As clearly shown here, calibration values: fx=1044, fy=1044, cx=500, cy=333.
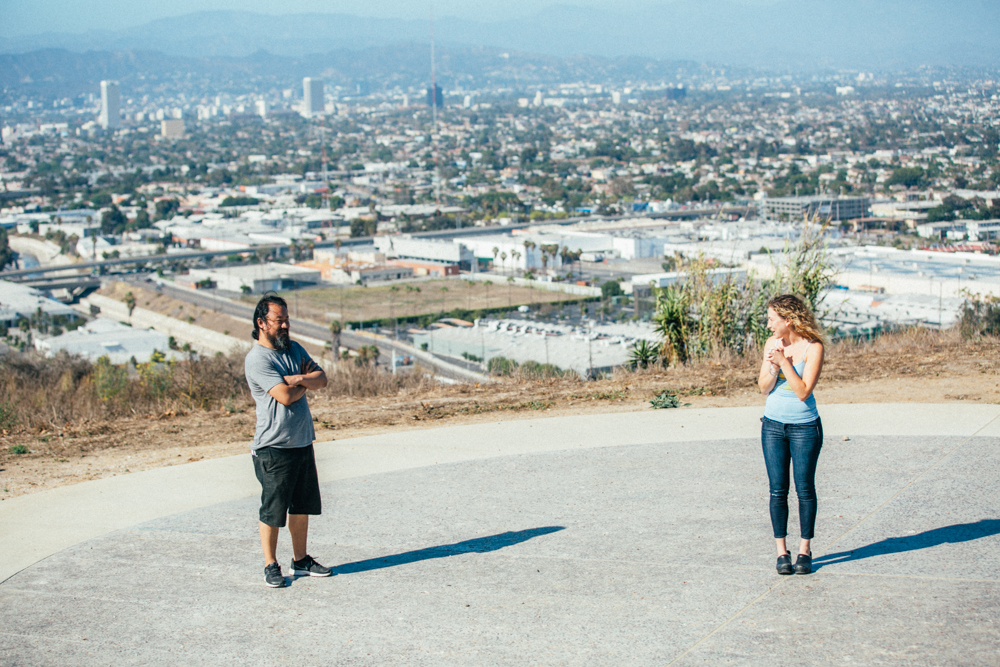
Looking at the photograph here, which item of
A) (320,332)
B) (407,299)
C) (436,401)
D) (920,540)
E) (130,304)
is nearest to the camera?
(920,540)

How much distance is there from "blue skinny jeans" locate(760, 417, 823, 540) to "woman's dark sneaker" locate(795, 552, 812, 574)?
0.25ft

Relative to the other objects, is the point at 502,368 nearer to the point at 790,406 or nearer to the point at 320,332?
the point at 790,406

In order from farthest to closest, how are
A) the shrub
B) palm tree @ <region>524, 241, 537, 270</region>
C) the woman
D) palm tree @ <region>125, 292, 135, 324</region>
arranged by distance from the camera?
1. palm tree @ <region>524, 241, 537, 270</region>
2. palm tree @ <region>125, 292, 135, 324</region>
3. the shrub
4. the woman

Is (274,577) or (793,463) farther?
(274,577)

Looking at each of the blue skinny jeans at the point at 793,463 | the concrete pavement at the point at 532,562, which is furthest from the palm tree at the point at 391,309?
the blue skinny jeans at the point at 793,463

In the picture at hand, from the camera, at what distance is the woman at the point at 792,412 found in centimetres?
408

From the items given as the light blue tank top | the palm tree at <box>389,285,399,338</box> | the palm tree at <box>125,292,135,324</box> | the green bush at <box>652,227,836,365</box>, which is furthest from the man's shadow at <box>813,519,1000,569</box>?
the palm tree at <box>125,292,135,324</box>

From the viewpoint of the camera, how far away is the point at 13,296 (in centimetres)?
4622

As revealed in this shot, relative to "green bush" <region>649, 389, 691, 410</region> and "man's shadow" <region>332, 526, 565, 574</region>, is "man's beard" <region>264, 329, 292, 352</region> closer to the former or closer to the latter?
"man's shadow" <region>332, 526, 565, 574</region>

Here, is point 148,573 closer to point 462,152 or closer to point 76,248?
point 76,248

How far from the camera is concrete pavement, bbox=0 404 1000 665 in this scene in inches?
145

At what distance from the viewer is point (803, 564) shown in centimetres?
420

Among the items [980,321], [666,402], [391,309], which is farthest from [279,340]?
[391,309]

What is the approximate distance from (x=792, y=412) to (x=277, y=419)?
2.04m
